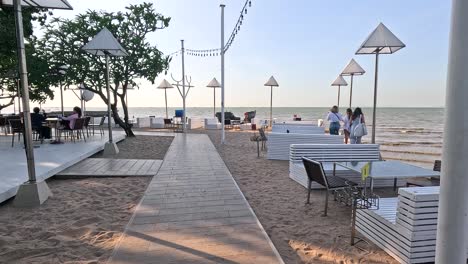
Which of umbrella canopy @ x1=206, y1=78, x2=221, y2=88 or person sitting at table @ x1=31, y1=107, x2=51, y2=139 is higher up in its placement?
umbrella canopy @ x1=206, y1=78, x2=221, y2=88

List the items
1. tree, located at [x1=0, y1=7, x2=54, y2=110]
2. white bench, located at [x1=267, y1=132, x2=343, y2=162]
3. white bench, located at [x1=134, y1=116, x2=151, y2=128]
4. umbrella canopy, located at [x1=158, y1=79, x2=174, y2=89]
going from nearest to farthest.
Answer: white bench, located at [x1=267, y1=132, x2=343, y2=162] → tree, located at [x1=0, y1=7, x2=54, y2=110] → white bench, located at [x1=134, y1=116, x2=151, y2=128] → umbrella canopy, located at [x1=158, y1=79, x2=174, y2=89]

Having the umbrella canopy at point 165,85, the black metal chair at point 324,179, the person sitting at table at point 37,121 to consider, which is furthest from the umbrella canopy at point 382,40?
the umbrella canopy at point 165,85

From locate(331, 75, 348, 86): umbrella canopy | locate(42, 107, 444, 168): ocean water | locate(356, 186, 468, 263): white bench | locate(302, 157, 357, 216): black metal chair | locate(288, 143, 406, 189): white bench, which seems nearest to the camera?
locate(356, 186, 468, 263): white bench

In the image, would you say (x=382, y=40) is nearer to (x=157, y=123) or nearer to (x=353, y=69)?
(x=353, y=69)

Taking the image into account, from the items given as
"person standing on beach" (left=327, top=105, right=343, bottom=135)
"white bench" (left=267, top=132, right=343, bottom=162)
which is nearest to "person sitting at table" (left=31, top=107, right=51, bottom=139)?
"white bench" (left=267, top=132, right=343, bottom=162)

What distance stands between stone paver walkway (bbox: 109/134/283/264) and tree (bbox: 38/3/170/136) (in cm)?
857

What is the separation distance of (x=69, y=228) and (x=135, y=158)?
5.05 m

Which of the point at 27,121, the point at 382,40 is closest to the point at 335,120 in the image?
the point at 382,40

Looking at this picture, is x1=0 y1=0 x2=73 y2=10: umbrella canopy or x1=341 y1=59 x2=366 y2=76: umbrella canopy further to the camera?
x1=341 y1=59 x2=366 y2=76: umbrella canopy

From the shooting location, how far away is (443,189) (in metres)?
1.80

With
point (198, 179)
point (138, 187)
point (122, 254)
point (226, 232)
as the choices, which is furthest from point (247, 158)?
point (122, 254)

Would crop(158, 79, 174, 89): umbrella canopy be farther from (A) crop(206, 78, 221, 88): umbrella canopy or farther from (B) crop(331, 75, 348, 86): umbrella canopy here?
(B) crop(331, 75, 348, 86): umbrella canopy

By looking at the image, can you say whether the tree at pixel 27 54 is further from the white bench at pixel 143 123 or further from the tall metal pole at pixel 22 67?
the white bench at pixel 143 123

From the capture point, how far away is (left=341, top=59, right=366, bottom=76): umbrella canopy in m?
11.0
